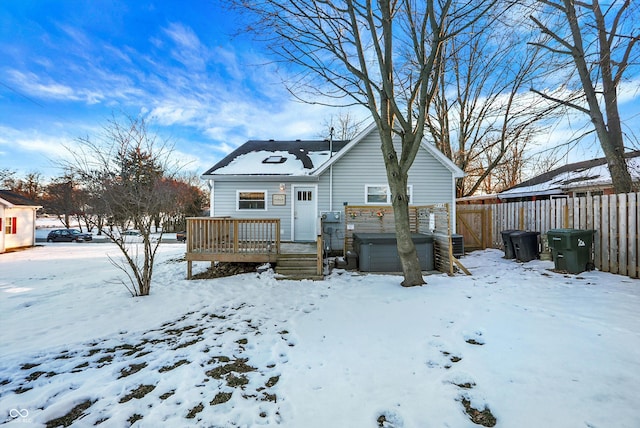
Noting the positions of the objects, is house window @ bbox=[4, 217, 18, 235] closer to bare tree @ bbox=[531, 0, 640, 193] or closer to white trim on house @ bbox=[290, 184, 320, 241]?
white trim on house @ bbox=[290, 184, 320, 241]

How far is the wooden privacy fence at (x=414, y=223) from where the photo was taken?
290 inches

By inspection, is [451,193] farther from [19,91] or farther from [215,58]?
[19,91]

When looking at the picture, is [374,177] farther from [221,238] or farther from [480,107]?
[480,107]

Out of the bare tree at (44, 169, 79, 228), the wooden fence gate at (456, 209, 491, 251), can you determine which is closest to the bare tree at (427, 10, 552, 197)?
the wooden fence gate at (456, 209, 491, 251)

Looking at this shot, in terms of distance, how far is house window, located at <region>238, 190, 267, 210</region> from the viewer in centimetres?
1052

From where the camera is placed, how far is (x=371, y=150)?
10.4m

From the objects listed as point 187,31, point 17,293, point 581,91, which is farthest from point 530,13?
point 17,293

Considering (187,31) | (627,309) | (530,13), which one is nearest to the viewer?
(627,309)

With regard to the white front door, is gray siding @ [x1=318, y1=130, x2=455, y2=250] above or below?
above

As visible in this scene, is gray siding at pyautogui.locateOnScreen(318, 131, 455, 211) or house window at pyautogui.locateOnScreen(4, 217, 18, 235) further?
house window at pyautogui.locateOnScreen(4, 217, 18, 235)

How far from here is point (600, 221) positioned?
653cm

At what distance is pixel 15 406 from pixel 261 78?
23.8 feet

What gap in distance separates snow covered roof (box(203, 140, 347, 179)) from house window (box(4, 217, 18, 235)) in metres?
14.9

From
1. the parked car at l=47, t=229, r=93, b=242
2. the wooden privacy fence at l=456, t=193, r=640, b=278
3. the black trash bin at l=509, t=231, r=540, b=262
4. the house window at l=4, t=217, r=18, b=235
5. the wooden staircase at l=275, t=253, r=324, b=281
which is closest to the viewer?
the wooden privacy fence at l=456, t=193, r=640, b=278
